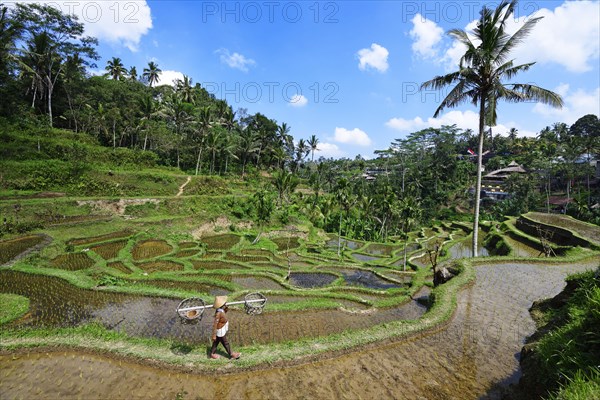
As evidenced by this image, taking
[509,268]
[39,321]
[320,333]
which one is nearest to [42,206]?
[39,321]

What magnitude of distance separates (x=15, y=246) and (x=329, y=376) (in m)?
21.1

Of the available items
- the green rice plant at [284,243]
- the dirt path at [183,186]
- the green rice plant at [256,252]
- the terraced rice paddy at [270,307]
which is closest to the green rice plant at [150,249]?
the terraced rice paddy at [270,307]

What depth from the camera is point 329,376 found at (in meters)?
6.95

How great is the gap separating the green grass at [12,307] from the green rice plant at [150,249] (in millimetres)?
7742

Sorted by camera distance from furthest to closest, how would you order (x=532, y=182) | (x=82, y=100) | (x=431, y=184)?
(x=431, y=184) < (x=532, y=182) < (x=82, y=100)

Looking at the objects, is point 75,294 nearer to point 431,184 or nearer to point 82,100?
point 82,100

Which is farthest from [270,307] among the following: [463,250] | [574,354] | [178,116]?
[178,116]

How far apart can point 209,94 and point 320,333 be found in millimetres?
83343

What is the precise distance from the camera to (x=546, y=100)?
1416 centimetres

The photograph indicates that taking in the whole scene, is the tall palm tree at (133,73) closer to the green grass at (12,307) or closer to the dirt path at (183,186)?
the dirt path at (183,186)

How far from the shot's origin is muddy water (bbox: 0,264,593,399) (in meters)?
6.27

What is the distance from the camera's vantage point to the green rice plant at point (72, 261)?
1591cm

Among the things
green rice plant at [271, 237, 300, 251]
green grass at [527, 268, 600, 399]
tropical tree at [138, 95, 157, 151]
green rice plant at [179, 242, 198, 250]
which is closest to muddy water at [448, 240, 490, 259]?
green rice plant at [271, 237, 300, 251]

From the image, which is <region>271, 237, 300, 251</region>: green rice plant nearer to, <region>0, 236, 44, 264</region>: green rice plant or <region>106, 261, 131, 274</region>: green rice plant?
<region>106, 261, 131, 274</region>: green rice plant
